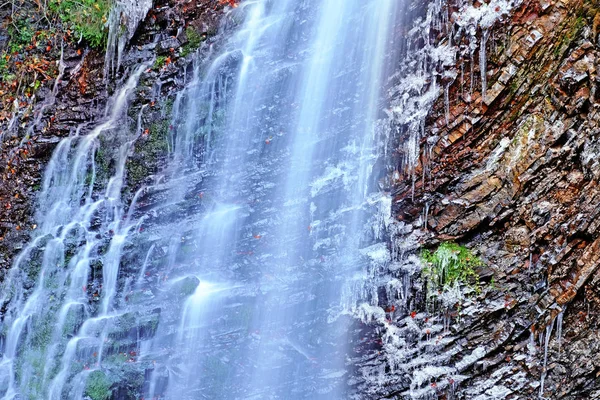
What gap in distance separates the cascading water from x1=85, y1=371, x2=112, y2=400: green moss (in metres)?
0.04

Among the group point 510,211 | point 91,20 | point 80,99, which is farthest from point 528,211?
point 91,20

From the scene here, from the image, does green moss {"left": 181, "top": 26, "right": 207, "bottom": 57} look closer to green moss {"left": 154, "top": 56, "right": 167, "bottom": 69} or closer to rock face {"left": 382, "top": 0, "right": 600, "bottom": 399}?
green moss {"left": 154, "top": 56, "right": 167, "bottom": 69}

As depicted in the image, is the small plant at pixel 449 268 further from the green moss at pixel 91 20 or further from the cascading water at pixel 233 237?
the green moss at pixel 91 20

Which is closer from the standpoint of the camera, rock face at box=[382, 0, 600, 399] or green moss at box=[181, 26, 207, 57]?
rock face at box=[382, 0, 600, 399]

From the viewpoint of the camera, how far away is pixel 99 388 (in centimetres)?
711

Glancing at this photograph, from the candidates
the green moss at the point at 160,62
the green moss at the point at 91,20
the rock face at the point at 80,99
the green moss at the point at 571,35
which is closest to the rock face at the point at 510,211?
the green moss at the point at 571,35

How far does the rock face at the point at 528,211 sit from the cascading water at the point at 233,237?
3.63 feet

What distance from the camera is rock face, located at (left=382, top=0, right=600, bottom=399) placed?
5.82 meters

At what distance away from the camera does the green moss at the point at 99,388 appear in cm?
711

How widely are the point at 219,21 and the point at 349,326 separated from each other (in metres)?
4.79

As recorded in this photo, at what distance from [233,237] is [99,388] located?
2627mm

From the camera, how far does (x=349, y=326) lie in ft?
21.6

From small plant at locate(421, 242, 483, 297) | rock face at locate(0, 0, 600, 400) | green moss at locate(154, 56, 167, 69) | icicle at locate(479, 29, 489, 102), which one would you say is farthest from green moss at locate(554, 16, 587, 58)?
green moss at locate(154, 56, 167, 69)

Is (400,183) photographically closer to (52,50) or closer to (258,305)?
(258,305)
